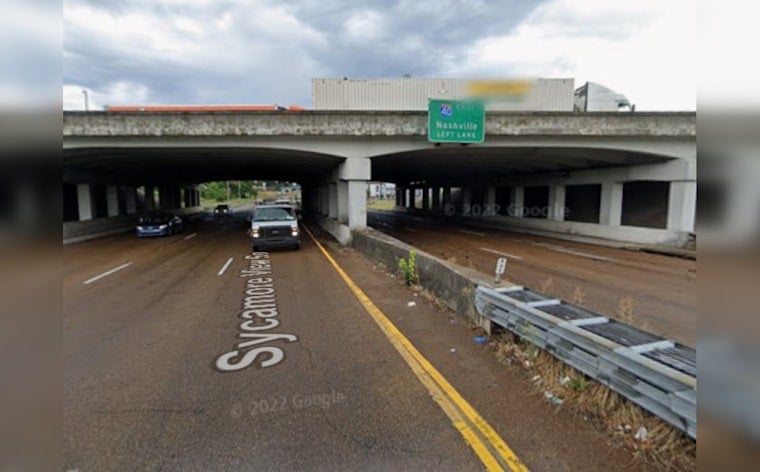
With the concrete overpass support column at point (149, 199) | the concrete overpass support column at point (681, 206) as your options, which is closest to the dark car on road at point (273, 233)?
the concrete overpass support column at point (681, 206)

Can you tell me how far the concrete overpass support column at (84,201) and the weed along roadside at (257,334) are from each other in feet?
62.4

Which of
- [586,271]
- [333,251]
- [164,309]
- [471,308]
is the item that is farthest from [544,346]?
[333,251]

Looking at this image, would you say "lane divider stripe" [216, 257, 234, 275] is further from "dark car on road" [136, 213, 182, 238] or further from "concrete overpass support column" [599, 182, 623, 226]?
"concrete overpass support column" [599, 182, 623, 226]

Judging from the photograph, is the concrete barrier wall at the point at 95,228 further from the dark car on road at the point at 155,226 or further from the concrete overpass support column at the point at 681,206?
the concrete overpass support column at the point at 681,206

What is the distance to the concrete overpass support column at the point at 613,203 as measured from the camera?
1973cm

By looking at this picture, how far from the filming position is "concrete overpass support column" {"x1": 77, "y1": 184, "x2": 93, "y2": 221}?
21.9m

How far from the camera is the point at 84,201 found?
22141 mm

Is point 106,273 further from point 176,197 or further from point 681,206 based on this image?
point 176,197

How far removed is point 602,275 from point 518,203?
57.9 ft

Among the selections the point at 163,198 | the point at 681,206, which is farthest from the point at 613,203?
the point at 163,198

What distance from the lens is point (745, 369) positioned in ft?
3.81

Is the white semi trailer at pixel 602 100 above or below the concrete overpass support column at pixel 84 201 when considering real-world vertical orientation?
above

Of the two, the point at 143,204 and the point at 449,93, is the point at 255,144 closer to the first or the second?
the point at 449,93

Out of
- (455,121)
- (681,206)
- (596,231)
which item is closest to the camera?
(455,121)
